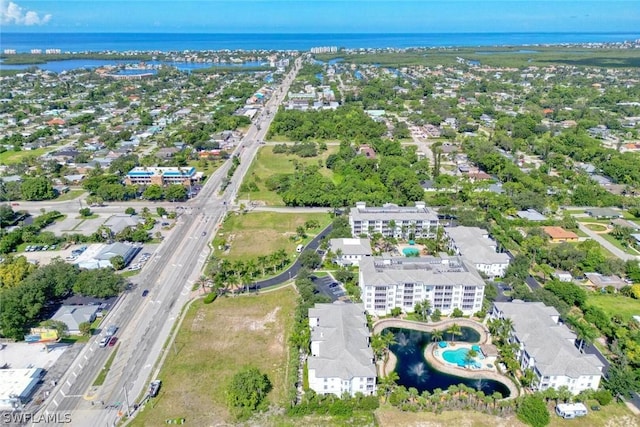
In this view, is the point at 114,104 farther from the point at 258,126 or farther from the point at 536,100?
the point at 536,100

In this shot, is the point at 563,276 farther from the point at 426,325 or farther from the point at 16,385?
the point at 16,385

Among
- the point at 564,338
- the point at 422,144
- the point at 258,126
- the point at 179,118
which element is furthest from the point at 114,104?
the point at 564,338

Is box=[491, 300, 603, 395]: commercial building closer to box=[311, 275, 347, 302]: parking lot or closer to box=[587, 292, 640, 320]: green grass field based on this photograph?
box=[587, 292, 640, 320]: green grass field

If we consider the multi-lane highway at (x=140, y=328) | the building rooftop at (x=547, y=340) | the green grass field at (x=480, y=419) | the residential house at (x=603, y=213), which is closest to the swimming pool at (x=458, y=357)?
the building rooftop at (x=547, y=340)

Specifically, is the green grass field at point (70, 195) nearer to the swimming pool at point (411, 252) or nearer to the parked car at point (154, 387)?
the parked car at point (154, 387)

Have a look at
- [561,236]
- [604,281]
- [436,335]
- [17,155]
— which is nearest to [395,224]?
[436,335]

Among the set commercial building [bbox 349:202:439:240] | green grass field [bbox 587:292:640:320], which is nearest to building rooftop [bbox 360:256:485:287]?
commercial building [bbox 349:202:439:240]
